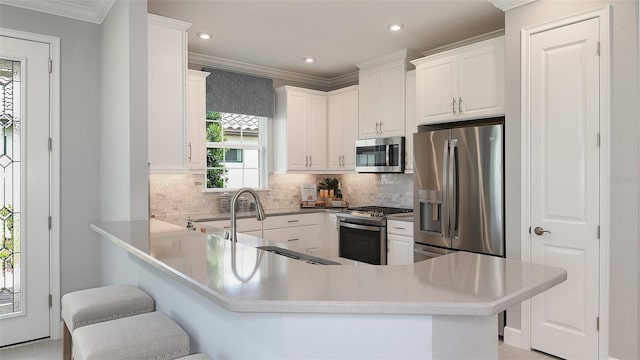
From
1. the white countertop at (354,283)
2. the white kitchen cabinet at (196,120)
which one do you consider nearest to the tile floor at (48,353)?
the white countertop at (354,283)

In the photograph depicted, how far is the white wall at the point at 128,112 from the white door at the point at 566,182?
2.68m

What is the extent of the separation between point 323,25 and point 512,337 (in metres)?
2.98

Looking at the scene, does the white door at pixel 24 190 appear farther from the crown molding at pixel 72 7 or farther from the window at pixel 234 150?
the window at pixel 234 150

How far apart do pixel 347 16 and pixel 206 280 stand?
2785 millimetres

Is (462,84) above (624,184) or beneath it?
above

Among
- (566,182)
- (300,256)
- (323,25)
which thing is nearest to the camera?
(300,256)

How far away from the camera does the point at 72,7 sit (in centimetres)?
312

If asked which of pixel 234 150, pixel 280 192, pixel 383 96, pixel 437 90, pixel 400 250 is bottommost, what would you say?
pixel 400 250

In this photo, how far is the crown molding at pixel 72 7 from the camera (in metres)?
→ 3.01

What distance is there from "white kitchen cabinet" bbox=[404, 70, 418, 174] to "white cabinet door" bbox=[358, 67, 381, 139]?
398mm

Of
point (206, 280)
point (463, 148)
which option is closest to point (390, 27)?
point (463, 148)

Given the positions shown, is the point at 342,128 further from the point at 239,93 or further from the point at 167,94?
the point at 167,94

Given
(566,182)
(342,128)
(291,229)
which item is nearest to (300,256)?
(566,182)

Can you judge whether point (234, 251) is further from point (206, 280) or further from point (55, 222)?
point (55, 222)
